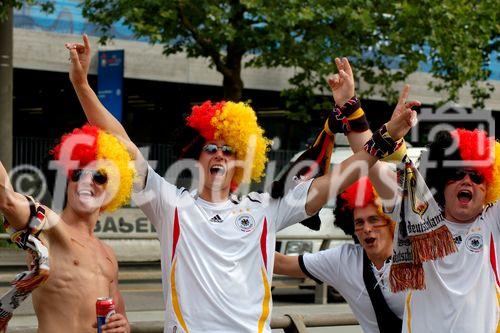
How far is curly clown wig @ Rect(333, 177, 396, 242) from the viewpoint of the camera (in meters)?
5.82

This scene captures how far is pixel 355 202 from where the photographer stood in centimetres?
591

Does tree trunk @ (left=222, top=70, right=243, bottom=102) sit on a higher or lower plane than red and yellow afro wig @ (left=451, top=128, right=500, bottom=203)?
higher

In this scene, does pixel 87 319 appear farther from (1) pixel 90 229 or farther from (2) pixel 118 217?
(2) pixel 118 217

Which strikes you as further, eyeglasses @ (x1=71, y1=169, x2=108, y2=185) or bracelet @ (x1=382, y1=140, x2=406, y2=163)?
bracelet @ (x1=382, y1=140, x2=406, y2=163)

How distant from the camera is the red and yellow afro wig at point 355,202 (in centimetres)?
582

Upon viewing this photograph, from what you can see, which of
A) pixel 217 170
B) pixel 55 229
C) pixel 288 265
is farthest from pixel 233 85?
pixel 55 229

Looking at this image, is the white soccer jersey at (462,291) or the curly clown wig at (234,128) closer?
the white soccer jersey at (462,291)

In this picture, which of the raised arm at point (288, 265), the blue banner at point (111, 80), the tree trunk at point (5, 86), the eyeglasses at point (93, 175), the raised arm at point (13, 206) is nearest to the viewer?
the raised arm at point (13, 206)

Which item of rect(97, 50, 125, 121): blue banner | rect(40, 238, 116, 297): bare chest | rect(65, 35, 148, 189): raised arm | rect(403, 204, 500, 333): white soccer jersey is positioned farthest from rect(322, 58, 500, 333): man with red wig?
rect(97, 50, 125, 121): blue banner

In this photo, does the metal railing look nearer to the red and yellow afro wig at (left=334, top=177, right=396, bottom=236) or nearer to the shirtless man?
the shirtless man

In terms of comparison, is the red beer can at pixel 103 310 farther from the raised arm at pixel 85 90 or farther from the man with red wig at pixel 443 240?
the man with red wig at pixel 443 240

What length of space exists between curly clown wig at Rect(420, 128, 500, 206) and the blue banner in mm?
13858

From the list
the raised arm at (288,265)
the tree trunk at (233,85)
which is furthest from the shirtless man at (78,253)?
the tree trunk at (233,85)

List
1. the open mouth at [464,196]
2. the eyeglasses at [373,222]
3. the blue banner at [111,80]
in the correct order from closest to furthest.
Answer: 1. the open mouth at [464,196]
2. the eyeglasses at [373,222]
3. the blue banner at [111,80]
